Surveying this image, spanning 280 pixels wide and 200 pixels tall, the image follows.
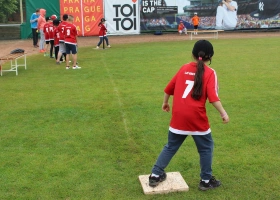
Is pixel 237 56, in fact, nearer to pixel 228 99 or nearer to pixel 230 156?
pixel 228 99

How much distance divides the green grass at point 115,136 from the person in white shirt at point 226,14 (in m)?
16.4

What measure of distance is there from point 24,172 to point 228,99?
4857mm

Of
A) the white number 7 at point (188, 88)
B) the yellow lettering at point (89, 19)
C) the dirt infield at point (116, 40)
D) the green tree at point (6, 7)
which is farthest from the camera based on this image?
the green tree at point (6, 7)

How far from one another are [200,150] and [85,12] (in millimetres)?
22089

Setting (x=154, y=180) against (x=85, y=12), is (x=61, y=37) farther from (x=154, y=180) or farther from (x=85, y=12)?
(x=85, y=12)

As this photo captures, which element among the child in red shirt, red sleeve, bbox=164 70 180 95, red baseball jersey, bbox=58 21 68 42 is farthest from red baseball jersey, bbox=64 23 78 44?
the child in red shirt

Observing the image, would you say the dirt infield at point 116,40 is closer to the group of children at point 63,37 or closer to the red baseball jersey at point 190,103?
the group of children at point 63,37

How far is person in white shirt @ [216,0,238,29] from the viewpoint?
89.4 feet

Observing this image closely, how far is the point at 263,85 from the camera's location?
9.53 m

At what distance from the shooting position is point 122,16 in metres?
26.1

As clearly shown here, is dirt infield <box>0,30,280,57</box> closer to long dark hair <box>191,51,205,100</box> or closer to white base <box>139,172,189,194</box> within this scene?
white base <box>139,172,189,194</box>

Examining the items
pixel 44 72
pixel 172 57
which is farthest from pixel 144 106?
pixel 172 57

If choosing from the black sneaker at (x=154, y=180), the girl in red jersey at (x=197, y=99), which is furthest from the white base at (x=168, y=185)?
the girl in red jersey at (x=197, y=99)

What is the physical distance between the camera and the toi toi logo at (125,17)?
26.0m
